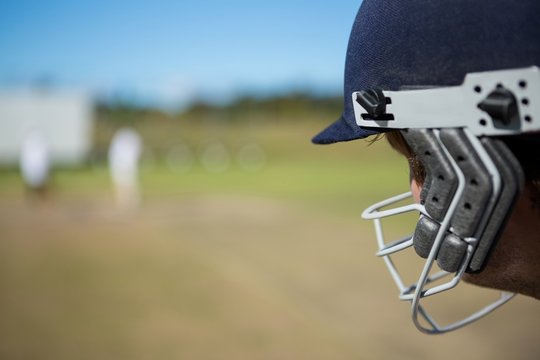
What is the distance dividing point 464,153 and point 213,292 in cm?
616

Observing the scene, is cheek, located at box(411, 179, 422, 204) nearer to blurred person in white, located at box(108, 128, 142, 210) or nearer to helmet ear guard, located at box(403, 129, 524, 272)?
helmet ear guard, located at box(403, 129, 524, 272)

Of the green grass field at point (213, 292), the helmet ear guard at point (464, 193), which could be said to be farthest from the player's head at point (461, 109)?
the green grass field at point (213, 292)

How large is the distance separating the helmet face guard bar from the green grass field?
774mm

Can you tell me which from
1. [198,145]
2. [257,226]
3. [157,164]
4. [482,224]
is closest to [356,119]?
[482,224]

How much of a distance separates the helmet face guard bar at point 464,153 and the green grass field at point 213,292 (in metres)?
0.77

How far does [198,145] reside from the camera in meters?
43.8

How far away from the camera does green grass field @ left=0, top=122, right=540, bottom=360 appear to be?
5234mm

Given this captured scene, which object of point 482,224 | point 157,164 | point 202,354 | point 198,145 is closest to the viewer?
point 482,224

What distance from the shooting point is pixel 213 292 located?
23.2ft

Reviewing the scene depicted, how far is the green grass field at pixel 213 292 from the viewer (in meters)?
5.23

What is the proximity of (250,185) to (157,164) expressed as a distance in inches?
607

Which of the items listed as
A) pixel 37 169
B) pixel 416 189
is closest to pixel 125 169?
pixel 37 169

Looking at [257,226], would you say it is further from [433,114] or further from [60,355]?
[433,114]

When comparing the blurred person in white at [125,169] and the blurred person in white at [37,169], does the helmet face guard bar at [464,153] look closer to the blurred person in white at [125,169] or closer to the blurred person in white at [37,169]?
the blurred person in white at [125,169]
